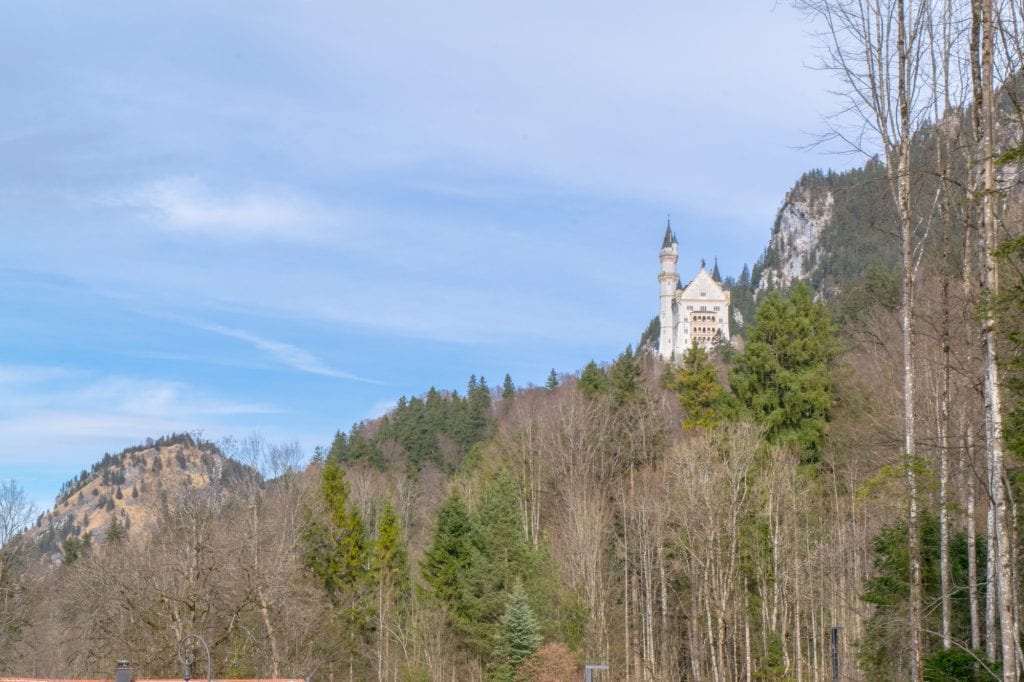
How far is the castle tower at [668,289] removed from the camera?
15638cm

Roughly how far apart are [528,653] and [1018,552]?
23.2 meters

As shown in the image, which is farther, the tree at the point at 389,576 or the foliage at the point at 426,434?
the foliage at the point at 426,434

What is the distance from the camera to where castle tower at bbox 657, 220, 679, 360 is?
156 meters

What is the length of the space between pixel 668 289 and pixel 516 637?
128 meters

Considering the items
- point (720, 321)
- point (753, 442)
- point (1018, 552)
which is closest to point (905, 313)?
point (1018, 552)

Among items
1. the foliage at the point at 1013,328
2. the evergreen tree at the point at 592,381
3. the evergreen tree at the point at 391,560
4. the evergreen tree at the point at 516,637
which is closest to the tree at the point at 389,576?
the evergreen tree at the point at 391,560

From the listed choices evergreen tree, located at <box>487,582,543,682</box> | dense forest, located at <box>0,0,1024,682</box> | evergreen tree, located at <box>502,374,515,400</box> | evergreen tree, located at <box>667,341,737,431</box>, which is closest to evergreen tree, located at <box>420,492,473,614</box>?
dense forest, located at <box>0,0,1024,682</box>

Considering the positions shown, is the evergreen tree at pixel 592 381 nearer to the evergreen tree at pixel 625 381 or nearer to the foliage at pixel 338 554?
the evergreen tree at pixel 625 381

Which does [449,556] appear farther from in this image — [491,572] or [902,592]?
[902,592]

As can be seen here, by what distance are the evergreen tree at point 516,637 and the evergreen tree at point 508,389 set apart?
70.0 meters

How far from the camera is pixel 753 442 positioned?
3753cm

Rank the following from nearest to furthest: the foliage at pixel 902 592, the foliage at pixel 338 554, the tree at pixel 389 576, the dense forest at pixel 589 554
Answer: the foliage at pixel 902 592
the dense forest at pixel 589 554
the tree at pixel 389 576
the foliage at pixel 338 554

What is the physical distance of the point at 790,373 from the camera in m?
44.0

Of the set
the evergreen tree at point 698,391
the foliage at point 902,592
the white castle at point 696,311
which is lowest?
the foliage at point 902,592
